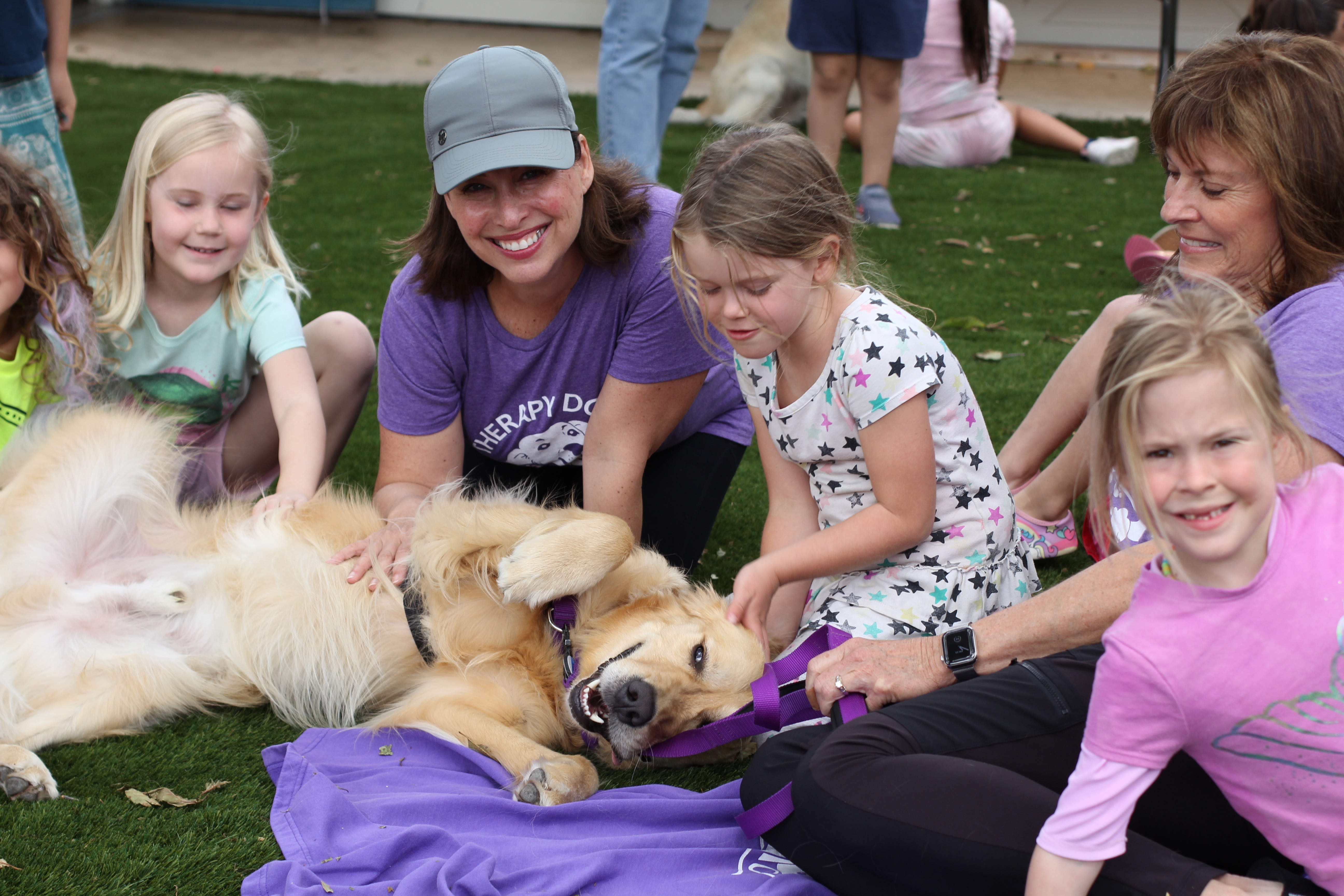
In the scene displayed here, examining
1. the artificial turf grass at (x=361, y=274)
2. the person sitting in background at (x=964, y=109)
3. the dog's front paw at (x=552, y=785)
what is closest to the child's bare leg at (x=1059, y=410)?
the artificial turf grass at (x=361, y=274)

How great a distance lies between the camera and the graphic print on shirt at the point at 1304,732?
1.47 metres

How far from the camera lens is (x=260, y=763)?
2.43m

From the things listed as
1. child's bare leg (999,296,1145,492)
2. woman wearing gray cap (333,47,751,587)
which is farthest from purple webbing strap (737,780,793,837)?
child's bare leg (999,296,1145,492)

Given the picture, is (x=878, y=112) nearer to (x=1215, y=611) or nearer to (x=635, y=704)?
(x=635, y=704)

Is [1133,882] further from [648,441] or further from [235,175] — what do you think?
[235,175]

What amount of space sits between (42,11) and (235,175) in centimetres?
135

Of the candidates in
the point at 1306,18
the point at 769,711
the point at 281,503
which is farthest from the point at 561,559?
the point at 1306,18

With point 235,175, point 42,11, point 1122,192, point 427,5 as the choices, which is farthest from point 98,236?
point 427,5

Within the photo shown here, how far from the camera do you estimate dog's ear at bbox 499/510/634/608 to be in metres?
2.51

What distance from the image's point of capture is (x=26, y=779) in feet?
7.34

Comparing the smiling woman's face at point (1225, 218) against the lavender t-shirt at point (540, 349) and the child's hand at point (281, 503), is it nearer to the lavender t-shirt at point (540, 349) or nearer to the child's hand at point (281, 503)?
the lavender t-shirt at point (540, 349)

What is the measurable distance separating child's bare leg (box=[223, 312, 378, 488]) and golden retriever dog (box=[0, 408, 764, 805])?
0.36 meters

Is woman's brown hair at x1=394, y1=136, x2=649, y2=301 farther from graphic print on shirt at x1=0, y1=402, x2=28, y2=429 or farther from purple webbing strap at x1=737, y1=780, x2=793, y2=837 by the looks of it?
purple webbing strap at x1=737, y1=780, x2=793, y2=837

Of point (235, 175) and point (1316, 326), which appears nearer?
point (1316, 326)
